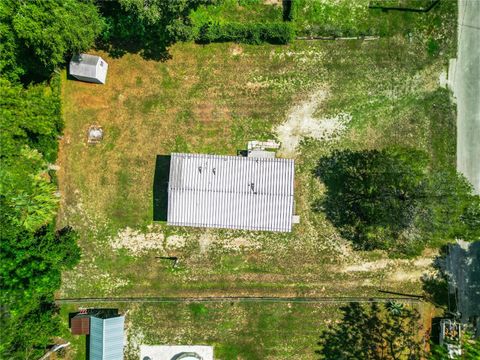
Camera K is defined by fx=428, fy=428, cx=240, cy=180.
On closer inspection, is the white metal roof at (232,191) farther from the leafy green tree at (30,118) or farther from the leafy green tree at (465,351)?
the leafy green tree at (465,351)

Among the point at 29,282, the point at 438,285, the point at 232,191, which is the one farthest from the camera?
the point at 438,285

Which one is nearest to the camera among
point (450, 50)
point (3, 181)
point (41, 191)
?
point (3, 181)

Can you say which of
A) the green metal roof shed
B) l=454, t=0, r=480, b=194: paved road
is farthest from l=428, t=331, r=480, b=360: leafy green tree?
the green metal roof shed

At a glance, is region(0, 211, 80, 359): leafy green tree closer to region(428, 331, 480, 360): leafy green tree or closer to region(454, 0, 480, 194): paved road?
region(428, 331, 480, 360): leafy green tree

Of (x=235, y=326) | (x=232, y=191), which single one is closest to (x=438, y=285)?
(x=235, y=326)

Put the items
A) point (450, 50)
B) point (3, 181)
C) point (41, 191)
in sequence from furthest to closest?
point (450, 50)
point (41, 191)
point (3, 181)

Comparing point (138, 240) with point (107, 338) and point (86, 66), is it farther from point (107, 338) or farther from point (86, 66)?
point (86, 66)

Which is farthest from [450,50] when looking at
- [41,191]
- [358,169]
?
[41,191]

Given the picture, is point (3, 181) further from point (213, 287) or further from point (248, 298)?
point (248, 298)
